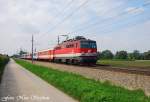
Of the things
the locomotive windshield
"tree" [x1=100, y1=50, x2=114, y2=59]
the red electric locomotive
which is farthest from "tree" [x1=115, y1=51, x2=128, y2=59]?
Answer: the locomotive windshield

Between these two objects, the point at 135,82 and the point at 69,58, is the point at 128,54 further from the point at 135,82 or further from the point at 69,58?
the point at 135,82

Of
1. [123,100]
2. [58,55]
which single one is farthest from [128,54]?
[123,100]

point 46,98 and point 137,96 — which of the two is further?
point 46,98

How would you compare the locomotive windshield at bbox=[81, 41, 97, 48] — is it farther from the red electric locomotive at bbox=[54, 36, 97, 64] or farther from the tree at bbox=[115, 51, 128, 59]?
the tree at bbox=[115, 51, 128, 59]

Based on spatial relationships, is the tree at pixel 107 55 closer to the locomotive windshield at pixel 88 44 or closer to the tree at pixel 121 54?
the tree at pixel 121 54

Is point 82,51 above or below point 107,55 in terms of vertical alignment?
below

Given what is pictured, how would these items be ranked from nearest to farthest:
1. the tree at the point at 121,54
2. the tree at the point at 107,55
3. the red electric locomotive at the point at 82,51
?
the red electric locomotive at the point at 82,51 < the tree at the point at 121,54 < the tree at the point at 107,55

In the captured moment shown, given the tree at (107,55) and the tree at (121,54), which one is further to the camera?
the tree at (107,55)

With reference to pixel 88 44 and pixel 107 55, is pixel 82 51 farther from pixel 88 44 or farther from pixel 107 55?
pixel 107 55

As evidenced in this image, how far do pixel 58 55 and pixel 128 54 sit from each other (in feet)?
199

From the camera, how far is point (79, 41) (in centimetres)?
4400

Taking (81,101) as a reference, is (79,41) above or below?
above

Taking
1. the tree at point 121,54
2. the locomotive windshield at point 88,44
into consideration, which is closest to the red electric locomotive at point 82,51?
the locomotive windshield at point 88,44

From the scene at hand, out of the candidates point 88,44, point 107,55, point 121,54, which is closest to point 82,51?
point 88,44
